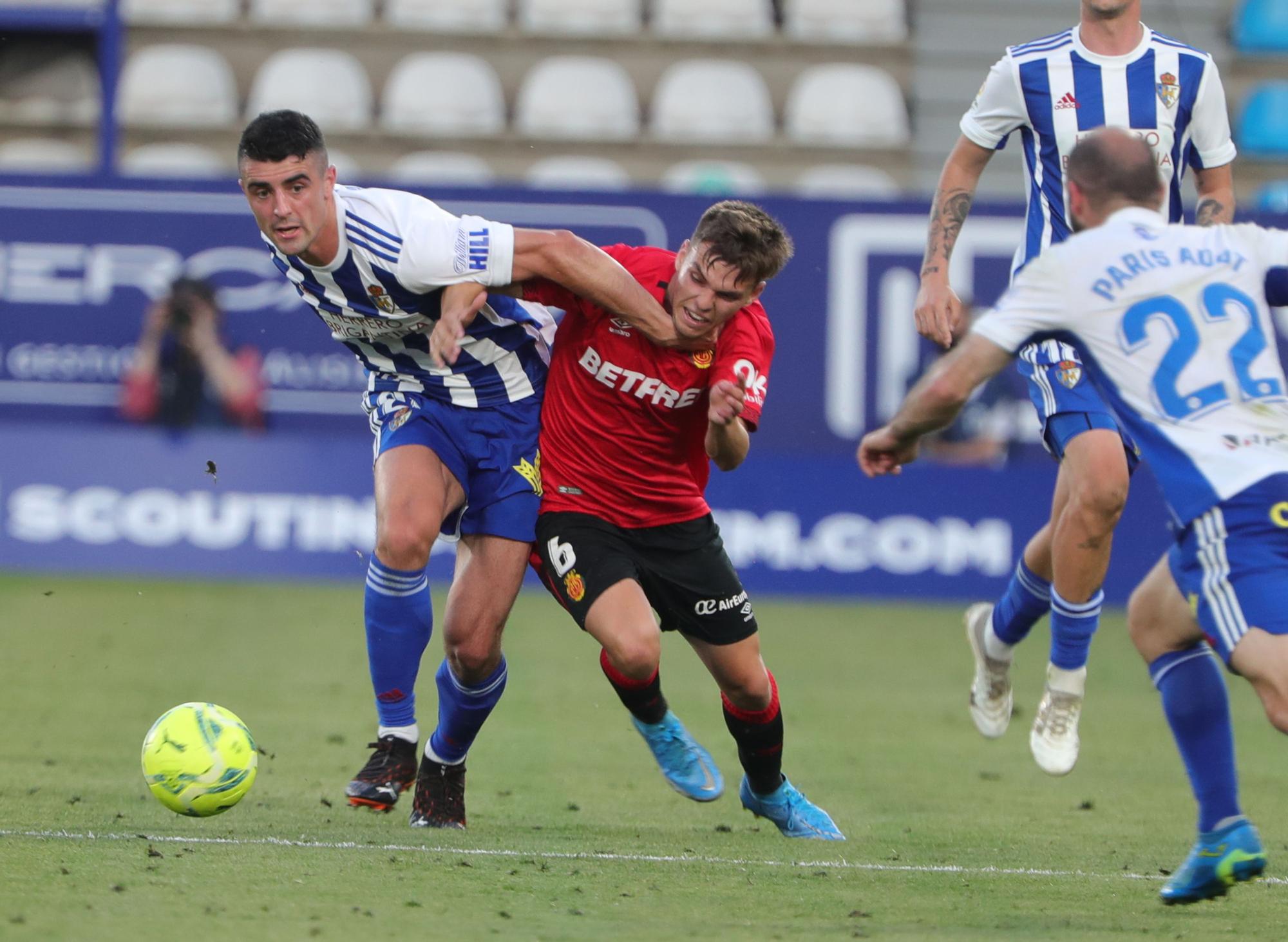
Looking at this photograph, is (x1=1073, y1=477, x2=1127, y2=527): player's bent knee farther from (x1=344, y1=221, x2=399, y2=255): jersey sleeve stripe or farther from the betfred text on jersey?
(x1=344, y1=221, x2=399, y2=255): jersey sleeve stripe

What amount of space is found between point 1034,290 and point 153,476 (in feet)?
28.4

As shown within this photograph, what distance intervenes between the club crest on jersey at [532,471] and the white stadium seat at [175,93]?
9.73m

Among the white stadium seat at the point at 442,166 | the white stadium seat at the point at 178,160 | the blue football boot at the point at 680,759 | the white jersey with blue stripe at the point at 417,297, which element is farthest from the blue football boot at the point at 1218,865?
the white stadium seat at the point at 178,160

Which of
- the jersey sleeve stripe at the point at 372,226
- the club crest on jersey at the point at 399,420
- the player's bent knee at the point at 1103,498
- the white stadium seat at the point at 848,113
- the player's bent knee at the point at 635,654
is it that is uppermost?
the white stadium seat at the point at 848,113

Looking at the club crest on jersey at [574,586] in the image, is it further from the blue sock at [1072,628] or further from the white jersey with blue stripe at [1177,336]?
the white jersey with blue stripe at [1177,336]

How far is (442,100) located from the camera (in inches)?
578

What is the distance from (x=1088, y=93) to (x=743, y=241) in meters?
1.36

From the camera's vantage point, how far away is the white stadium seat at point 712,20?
1514cm

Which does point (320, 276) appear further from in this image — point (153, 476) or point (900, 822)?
point (153, 476)

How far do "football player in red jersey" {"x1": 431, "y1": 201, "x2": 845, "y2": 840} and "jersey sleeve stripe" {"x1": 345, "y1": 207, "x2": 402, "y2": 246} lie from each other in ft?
0.94

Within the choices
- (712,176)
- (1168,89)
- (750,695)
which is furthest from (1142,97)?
(712,176)

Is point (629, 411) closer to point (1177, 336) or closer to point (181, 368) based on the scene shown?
point (1177, 336)

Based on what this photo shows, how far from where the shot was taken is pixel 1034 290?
428 cm

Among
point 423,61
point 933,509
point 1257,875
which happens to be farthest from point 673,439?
point 423,61
